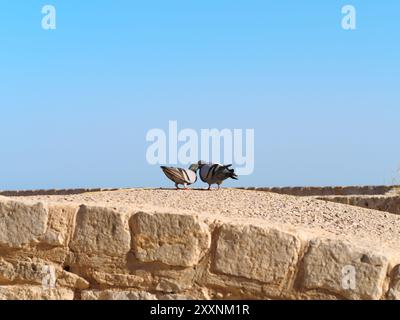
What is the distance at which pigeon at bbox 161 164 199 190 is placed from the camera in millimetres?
9258

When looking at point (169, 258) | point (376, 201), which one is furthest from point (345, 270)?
point (376, 201)

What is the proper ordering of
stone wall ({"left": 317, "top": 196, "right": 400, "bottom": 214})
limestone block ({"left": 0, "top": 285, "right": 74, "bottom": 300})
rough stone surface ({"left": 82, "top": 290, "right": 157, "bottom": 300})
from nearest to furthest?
rough stone surface ({"left": 82, "top": 290, "right": 157, "bottom": 300})
limestone block ({"left": 0, "top": 285, "right": 74, "bottom": 300})
stone wall ({"left": 317, "top": 196, "right": 400, "bottom": 214})

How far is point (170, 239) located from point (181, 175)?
428 centimetres

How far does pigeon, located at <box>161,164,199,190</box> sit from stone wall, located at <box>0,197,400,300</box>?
4.14m

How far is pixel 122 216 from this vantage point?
5062 mm

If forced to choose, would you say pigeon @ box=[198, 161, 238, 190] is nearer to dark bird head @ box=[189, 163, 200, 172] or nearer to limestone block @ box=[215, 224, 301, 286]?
dark bird head @ box=[189, 163, 200, 172]

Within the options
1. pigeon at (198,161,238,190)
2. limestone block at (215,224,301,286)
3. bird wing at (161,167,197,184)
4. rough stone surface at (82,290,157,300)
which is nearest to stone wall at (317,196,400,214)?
pigeon at (198,161,238,190)

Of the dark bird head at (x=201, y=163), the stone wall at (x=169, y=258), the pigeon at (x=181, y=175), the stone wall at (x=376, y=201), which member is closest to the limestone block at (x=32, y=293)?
the stone wall at (x=169, y=258)

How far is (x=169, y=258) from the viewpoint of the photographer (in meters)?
4.98

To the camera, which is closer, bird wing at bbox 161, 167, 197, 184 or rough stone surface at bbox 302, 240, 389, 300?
rough stone surface at bbox 302, 240, 389, 300
